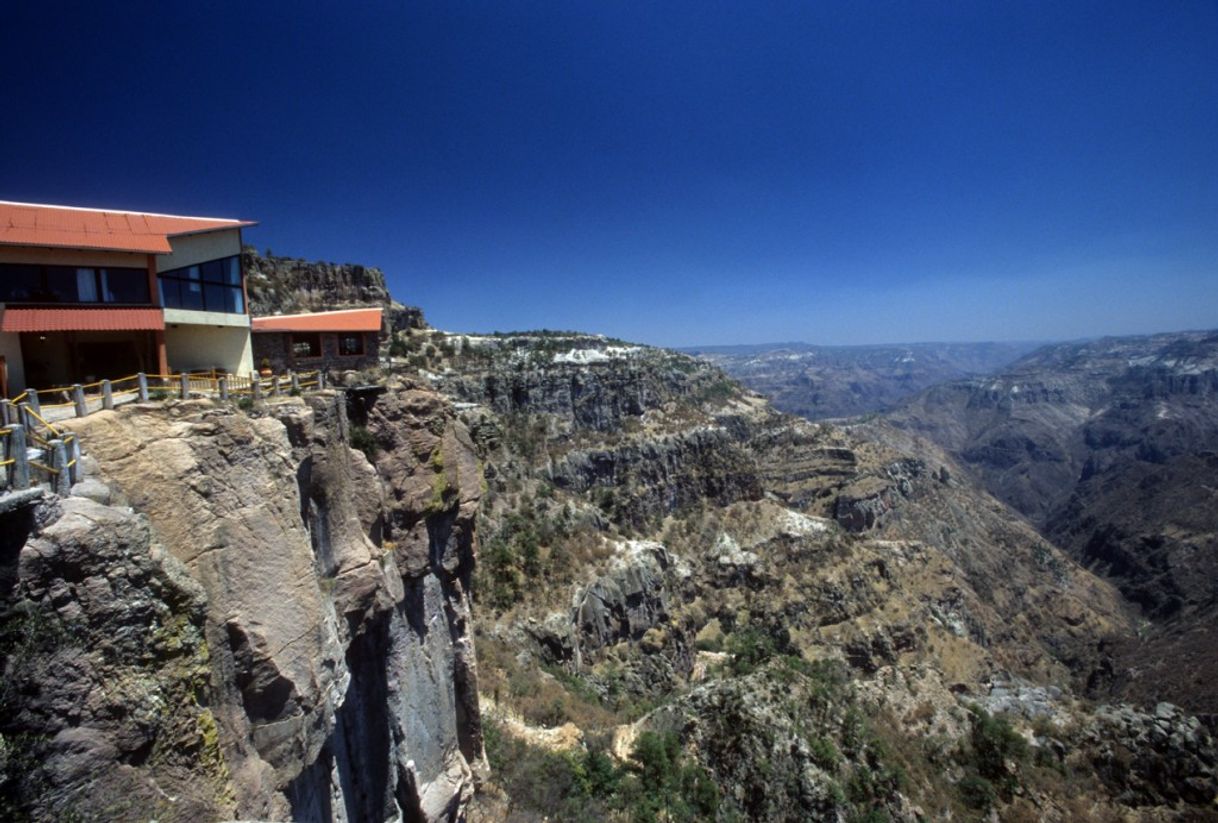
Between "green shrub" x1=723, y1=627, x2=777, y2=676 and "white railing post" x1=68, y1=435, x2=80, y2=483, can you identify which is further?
"green shrub" x1=723, y1=627, x2=777, y2=676

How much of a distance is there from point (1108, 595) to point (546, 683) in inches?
4780

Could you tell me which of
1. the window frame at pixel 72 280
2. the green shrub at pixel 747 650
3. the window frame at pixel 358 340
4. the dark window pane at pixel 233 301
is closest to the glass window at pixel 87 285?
the window frame at pixel 72 280

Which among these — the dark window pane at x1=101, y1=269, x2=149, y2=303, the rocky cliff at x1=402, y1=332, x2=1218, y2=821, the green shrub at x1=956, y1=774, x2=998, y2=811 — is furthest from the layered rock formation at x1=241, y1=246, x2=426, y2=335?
the green shrub at x1=956, y1=774, x2=998, y2=811

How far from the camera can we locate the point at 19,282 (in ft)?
40.2

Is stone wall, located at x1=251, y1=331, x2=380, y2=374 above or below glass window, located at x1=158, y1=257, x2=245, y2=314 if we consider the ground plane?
below

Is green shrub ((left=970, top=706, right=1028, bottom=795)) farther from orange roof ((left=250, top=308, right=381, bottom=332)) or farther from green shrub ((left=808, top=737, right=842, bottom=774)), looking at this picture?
orange roof ((left=250, top=308, right=381, bottom=332))

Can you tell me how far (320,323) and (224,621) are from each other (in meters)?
11.5

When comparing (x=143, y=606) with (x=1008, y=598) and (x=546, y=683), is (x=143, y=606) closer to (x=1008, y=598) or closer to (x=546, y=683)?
(x=546, y=683)

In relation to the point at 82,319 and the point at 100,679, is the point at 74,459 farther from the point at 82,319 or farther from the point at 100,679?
the point at 82,319

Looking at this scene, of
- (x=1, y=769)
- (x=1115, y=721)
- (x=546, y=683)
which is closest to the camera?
(x=1, y=769)

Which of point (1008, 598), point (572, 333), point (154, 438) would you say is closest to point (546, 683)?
point (154, 438)

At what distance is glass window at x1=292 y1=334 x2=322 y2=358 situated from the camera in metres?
18.9

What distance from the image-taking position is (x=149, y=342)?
14461 millimetres

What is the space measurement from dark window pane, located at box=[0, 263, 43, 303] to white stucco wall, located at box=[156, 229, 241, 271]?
2.19 meters
